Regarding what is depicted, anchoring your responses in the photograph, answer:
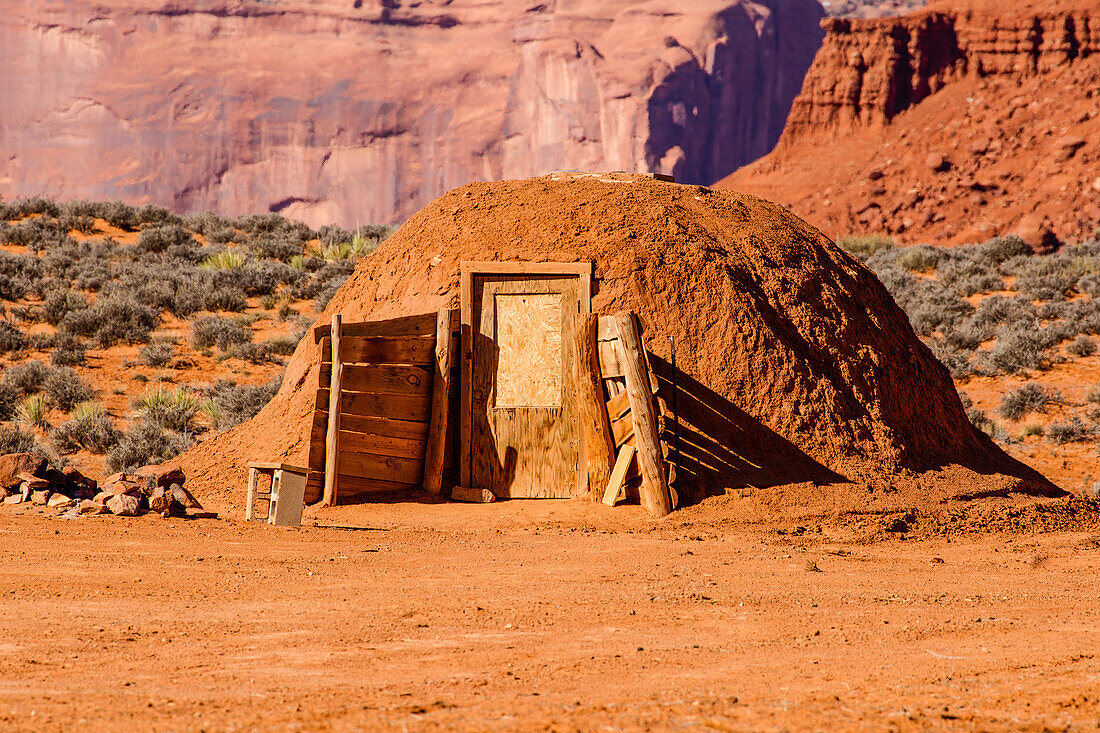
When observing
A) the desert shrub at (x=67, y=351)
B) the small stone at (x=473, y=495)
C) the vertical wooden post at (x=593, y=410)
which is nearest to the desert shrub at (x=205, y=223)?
the desert shrub at (x=67, y=351)

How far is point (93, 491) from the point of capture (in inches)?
324

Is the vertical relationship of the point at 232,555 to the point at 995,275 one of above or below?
below

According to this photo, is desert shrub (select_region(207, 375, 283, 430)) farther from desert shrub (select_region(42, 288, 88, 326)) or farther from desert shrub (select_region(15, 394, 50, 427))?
desert shrub (select_region(42, 288, 88, 326))

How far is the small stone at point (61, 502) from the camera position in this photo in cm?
787

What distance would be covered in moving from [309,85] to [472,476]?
58209mm

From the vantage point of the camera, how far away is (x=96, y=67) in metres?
63.3

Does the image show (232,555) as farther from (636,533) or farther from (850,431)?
(850,431)

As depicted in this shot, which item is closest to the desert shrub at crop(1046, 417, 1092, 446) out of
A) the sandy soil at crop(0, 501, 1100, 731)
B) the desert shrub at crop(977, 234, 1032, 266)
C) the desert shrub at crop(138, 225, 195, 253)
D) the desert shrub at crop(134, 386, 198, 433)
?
the sandy soil at crop(0, 501, 1100, 731)

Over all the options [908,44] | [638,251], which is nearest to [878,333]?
[638,251]

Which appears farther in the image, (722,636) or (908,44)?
(908,44)

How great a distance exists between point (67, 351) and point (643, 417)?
1074 cm

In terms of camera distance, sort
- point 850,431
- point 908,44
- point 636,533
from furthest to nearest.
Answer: point 908,44 → point 850,431 → point 636,533

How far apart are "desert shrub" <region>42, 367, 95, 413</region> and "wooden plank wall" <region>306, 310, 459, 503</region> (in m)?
6.42

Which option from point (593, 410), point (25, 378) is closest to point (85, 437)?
point (25, 378)
